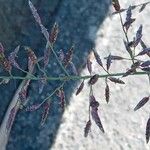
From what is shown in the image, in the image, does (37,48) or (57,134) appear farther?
(37,48)

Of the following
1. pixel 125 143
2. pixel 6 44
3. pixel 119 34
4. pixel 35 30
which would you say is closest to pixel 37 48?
pixel 35 30

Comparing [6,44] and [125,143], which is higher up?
[6,44]

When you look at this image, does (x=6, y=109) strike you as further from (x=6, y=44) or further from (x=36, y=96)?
(x=6, y=44)

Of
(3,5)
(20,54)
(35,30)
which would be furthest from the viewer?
(35,30)

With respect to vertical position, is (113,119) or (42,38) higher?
(42,38)

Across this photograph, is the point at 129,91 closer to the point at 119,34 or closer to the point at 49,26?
the point at 119,34

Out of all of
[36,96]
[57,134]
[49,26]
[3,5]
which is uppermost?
[49,26]

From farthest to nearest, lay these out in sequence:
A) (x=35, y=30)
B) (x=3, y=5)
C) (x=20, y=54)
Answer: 1. (x=35, y=30)
2. (x=20, y=54)
3. (x=3, y=5)

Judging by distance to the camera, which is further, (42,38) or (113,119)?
(42,38)
